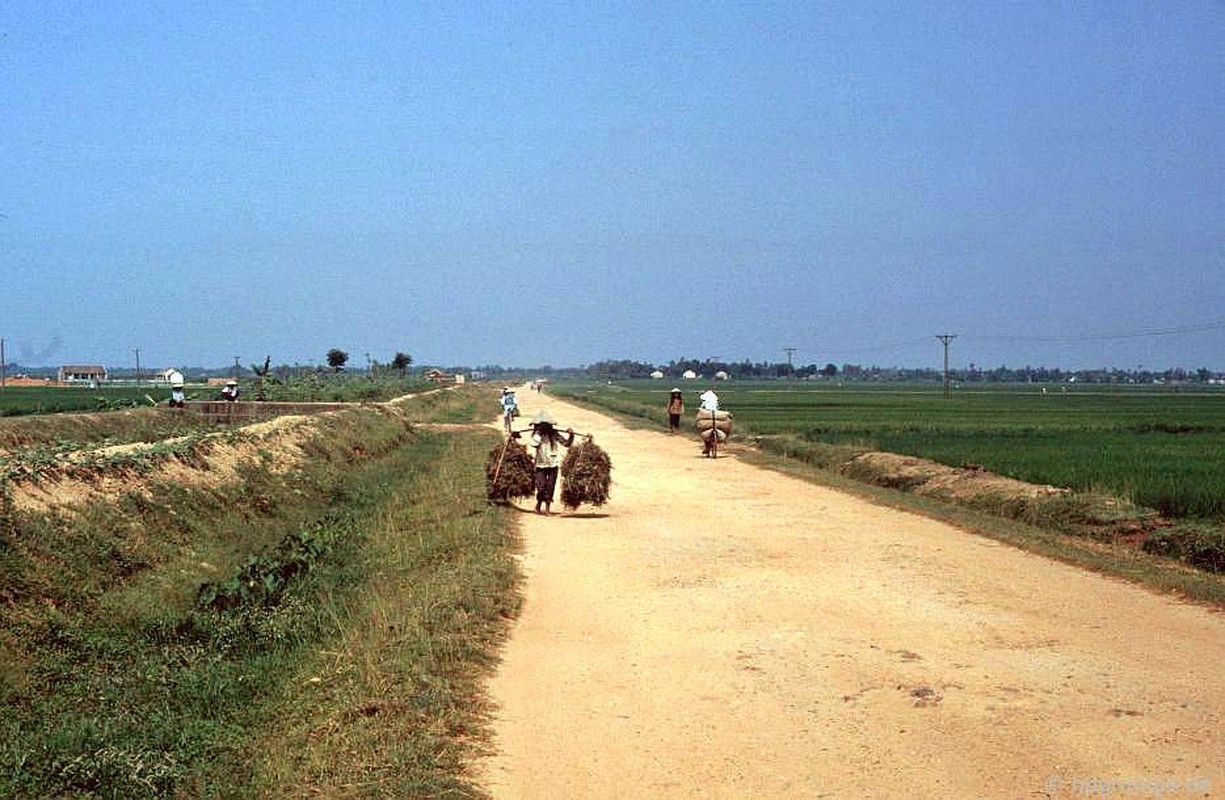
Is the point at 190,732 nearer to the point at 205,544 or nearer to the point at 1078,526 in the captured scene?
the point at 205,544

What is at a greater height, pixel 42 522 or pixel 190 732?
pixel 42 522

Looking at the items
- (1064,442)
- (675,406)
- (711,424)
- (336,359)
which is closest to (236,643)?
(711,424)

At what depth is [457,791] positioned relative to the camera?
5855 millimetres

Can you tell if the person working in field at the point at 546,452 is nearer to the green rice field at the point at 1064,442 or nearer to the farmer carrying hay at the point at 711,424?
the green rice field at the point at 1064,442

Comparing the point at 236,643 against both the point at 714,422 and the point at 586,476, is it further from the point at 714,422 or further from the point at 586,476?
the point at 714,422

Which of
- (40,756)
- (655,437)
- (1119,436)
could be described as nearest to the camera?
(40,756)

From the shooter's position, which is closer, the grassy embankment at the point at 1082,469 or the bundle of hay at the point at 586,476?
the grassy embankment at the point at 1082,469

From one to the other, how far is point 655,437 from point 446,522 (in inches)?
984

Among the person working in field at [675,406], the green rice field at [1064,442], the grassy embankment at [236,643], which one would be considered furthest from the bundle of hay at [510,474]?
the person working in field at [675,406]

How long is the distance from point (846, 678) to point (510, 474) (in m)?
9.83

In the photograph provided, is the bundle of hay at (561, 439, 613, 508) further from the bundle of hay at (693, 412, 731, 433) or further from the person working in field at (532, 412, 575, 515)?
the bundle of hay at (693, 412, 731, 433)

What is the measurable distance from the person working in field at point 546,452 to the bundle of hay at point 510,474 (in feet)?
0.48

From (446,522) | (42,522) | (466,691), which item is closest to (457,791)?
(466,691)

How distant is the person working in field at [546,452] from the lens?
16.4 meters
